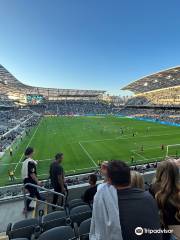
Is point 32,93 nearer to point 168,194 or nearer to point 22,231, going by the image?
point 22,231

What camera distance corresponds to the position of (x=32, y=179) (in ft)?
21.1

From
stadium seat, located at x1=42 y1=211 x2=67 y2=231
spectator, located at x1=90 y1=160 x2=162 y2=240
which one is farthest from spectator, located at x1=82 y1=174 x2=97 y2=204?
spectator, located at x1=90 y1=160 x2=162 y2=240

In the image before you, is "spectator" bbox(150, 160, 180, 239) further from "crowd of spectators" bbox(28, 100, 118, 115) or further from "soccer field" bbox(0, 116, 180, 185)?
"crowd of spectators" bbox(28, 100, 118, 115)

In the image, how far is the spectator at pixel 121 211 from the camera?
2.11 m

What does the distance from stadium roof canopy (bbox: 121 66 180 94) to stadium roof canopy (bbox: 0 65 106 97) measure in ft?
99.4

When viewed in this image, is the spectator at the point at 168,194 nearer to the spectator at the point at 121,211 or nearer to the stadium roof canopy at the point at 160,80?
the spectator at the point at 121,211

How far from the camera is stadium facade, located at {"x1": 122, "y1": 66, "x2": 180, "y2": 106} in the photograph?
7828 centimetres

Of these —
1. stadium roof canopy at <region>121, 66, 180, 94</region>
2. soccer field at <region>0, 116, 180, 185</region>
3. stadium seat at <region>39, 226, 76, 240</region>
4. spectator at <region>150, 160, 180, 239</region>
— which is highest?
stadium roof canopy at <region>121, 66, 180, 94</region>

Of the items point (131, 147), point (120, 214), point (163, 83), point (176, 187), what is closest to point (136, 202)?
point (120, 214)

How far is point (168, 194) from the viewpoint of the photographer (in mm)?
2652

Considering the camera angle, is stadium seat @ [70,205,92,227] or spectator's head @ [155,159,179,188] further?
stadium seat @ [70,205,92,227]

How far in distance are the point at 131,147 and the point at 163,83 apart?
6825cm

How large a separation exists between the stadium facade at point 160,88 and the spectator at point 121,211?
71.1 metres

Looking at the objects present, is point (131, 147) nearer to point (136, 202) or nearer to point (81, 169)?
point (81, 169)
